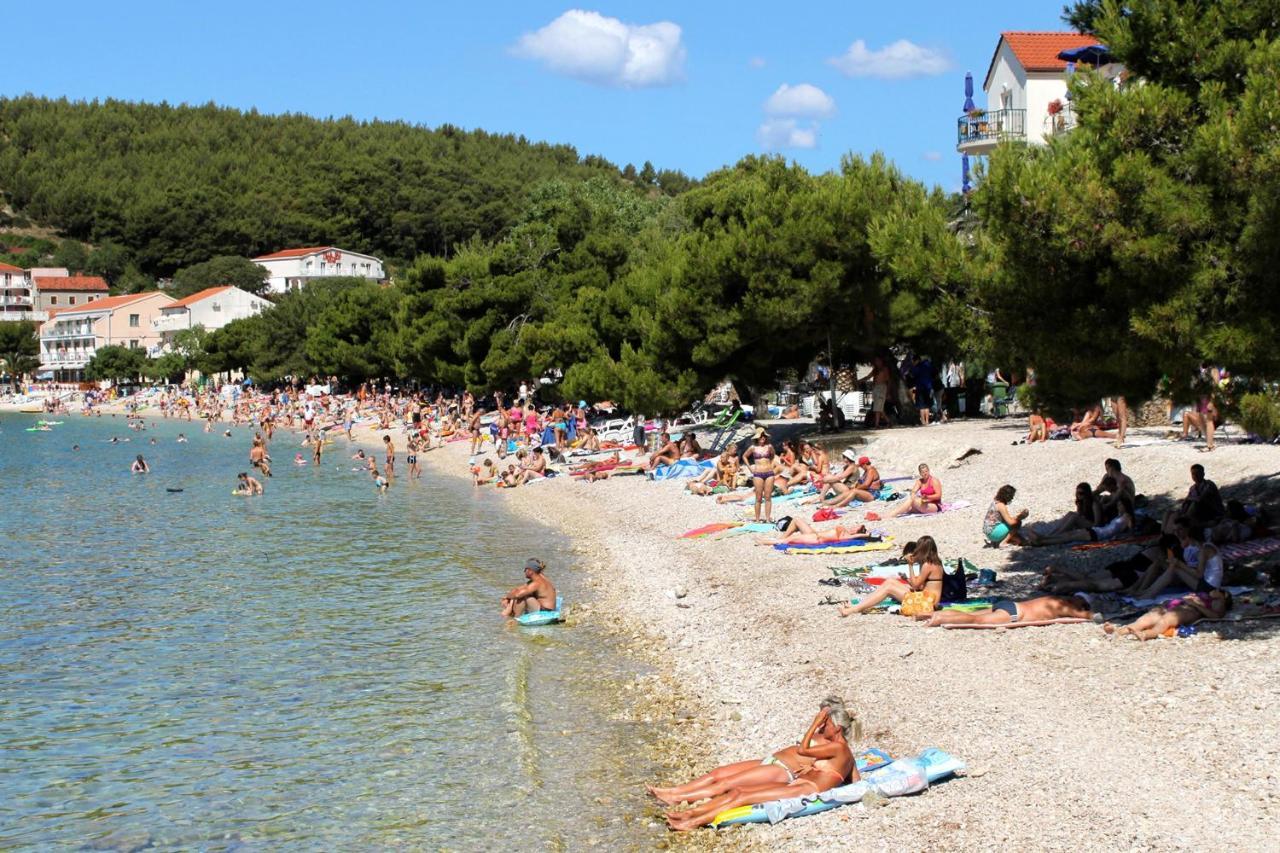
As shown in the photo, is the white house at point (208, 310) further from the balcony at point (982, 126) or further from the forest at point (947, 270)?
the balcony at point (982, 126)

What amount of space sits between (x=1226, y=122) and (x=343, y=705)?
9488mm

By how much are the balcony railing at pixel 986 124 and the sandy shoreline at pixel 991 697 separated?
20935mm

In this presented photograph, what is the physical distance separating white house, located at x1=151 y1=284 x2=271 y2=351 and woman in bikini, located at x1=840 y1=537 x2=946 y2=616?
9060 centimetres

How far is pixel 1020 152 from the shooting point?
12039mm

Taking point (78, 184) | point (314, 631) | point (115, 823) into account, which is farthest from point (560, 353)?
point (78, 184)

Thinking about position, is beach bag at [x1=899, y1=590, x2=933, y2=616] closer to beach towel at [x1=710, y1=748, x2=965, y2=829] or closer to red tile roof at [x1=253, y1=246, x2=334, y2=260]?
beach towel at [x1=710, y1=748, x2=965, y2=829]

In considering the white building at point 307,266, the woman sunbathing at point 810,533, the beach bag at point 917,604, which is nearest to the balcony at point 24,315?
the white building at point 307,266

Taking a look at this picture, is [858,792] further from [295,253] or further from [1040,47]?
[295,253]

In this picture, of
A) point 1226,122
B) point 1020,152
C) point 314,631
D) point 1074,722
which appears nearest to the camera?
point 1074,722

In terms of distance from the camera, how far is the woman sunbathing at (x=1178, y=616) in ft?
36.2

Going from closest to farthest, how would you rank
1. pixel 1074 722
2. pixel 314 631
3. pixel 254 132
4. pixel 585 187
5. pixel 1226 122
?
1. pixel 1074 722
2. pixel 1226 122
3. pixel 314 631
4. pixel 585 187
5. pixel 254 132

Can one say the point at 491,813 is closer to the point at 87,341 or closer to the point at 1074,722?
the point at 1074,722

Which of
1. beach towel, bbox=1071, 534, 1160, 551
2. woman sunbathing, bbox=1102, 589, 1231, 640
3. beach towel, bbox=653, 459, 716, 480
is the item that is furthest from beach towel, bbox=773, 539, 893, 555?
beach towel, bbox=653, 459, 716, 480

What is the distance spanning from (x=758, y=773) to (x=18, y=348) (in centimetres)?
11159
